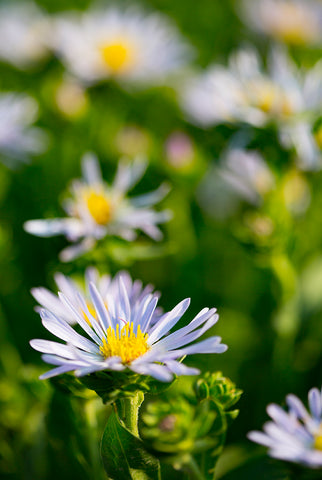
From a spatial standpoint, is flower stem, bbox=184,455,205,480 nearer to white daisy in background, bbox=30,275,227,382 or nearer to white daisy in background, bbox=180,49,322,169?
white daisy in background, bbox=30,275,227,382

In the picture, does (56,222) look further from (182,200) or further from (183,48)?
(183,48)

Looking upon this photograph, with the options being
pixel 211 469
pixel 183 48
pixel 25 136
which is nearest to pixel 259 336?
pixel 211 469

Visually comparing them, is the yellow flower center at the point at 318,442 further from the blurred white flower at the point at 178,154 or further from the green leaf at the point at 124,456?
the blurred white flower at the point at 178,154

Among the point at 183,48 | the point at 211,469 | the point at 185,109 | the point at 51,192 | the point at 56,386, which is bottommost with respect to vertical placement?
the point at 211,469

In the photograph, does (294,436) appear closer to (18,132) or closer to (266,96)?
(266,96)

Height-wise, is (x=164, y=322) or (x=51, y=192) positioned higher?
(x=51, y=192)

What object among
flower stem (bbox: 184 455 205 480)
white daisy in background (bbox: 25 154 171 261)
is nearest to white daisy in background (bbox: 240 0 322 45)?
white daisy in background (bbox: 25 154 171 261)

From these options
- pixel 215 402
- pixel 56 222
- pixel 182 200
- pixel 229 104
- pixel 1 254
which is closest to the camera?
pixel 215 402
